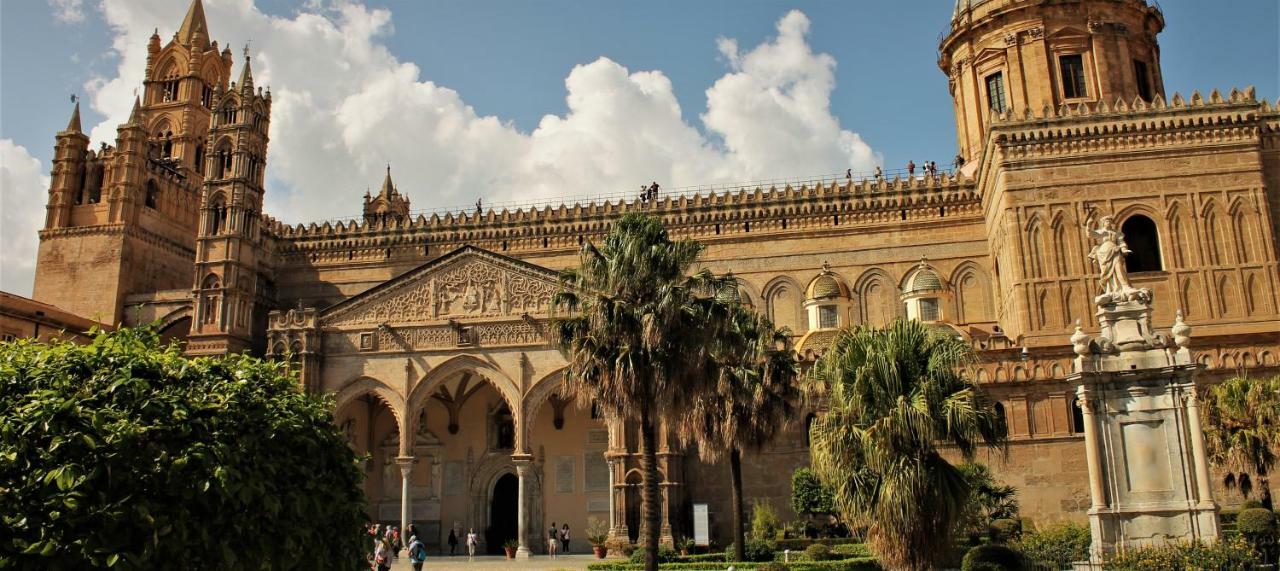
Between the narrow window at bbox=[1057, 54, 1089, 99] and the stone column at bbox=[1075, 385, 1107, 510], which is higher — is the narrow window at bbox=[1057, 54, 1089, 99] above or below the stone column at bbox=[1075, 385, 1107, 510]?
above

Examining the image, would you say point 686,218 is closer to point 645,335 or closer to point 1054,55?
point 1054,55

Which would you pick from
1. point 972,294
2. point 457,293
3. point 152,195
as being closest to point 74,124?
point 152,195

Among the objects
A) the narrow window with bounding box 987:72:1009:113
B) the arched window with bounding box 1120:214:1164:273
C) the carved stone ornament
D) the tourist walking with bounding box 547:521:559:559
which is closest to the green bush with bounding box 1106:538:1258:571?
the carved stone ornament

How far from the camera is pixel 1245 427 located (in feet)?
72.0

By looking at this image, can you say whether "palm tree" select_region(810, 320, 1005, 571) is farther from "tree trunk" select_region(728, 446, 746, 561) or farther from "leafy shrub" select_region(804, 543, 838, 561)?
"leafy shrub" select_region(804, 543, 838, 561)

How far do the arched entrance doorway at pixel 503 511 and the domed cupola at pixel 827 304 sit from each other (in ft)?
38.6

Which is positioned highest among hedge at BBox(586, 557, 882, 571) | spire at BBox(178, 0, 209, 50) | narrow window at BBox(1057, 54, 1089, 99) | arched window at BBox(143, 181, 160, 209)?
spire at BBox(178, 0, 209, 50)

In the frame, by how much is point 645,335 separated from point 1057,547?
8503 millimetres

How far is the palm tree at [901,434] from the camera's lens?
15836 millimetres

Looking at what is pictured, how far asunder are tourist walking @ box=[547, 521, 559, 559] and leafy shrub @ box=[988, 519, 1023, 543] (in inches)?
494

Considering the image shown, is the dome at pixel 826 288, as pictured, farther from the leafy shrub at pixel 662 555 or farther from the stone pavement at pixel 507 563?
the leafy shrub at pixel 662 555

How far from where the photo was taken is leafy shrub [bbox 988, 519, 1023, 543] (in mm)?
24108

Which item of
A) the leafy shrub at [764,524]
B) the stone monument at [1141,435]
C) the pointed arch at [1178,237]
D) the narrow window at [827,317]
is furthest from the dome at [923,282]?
the stone monument at [1141,435]

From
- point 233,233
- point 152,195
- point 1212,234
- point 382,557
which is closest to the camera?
point 382,557
